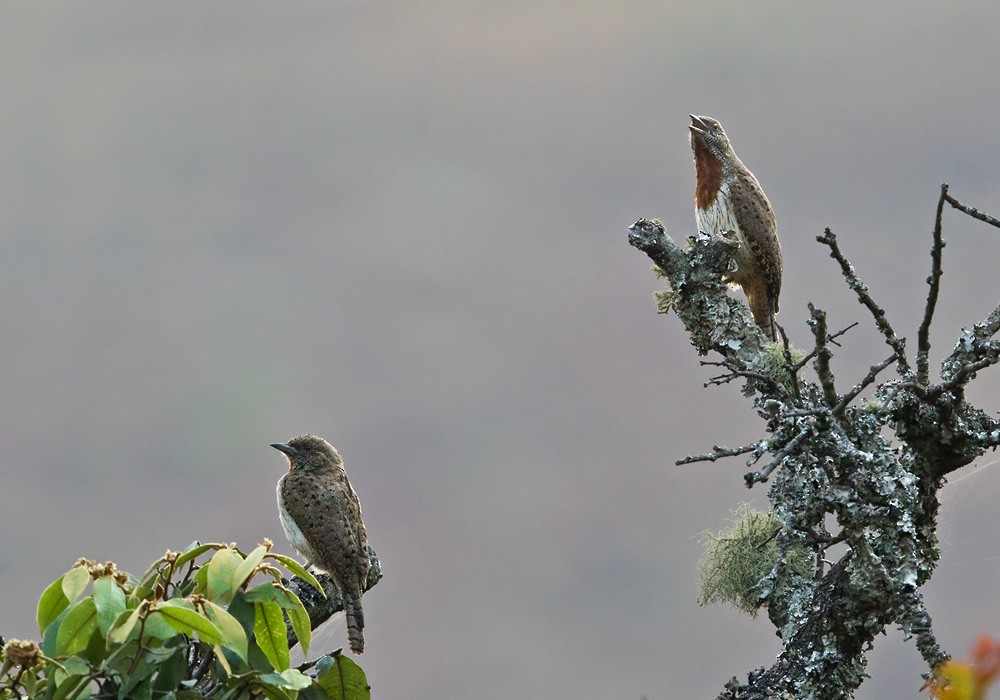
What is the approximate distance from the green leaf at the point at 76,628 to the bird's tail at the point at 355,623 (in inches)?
90.8

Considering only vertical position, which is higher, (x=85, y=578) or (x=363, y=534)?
(x=363, y=534)

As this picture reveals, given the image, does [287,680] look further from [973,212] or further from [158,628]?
[973,212]

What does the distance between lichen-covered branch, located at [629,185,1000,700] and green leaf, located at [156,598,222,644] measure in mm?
1544

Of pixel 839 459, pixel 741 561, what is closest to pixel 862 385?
pixel 839 459

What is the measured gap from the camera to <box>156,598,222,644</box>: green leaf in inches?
92.1

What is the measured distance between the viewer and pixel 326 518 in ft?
17.4

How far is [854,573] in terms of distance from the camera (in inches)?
154

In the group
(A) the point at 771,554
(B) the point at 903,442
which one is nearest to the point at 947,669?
(B) the point at 903,442

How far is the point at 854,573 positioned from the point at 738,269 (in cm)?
215

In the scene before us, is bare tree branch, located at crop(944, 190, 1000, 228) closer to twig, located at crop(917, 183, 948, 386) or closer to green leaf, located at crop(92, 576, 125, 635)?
twig, located at crop(917, 183, 948, 386)

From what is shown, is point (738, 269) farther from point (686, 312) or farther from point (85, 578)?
point (85, 578)

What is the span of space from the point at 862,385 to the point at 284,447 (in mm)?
3183

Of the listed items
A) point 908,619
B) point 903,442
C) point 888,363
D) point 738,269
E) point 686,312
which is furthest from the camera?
point 738,269

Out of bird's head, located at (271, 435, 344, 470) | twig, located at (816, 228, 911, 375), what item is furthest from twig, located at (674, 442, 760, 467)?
bird's head, located at (271, 435, 344, 470)
